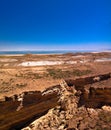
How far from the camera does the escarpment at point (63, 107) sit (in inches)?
537

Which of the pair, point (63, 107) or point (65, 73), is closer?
point (63, 107)

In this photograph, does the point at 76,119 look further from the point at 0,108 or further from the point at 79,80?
the point at 0,108

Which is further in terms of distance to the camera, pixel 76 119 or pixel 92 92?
pixel 92 92

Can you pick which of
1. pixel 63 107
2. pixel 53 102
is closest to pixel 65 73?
pixel 63 107

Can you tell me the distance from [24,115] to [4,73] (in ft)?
22.4

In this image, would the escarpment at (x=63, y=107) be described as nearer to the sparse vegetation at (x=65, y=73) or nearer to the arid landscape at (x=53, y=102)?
the arid landscape at (x=53, y=102)

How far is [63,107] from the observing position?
17.2 metres

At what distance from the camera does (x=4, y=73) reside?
789 inches

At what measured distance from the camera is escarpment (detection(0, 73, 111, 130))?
13.6 metres

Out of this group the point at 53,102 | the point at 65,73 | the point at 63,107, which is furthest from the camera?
the point at 65,73

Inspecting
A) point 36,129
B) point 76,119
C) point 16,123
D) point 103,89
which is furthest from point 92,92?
point 16,123

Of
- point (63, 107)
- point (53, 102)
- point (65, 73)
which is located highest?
point (65, 73)

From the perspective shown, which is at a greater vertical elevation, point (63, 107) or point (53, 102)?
point (53, 102)

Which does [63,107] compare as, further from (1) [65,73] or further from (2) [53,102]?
(1) [65,73]
